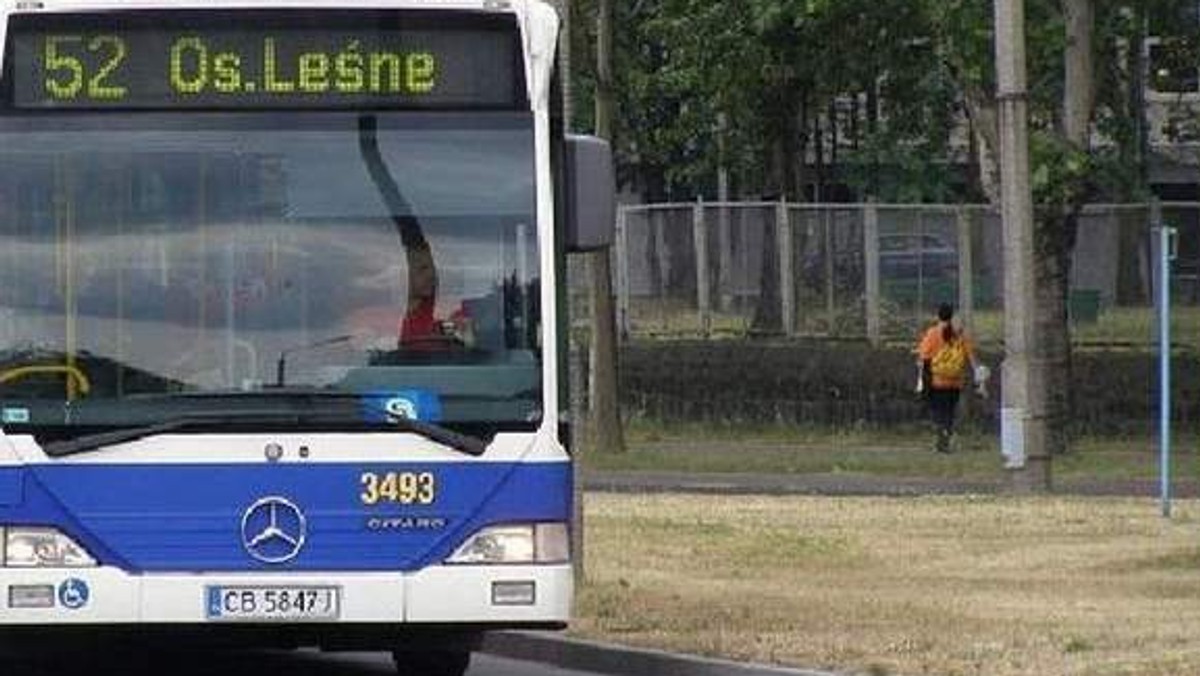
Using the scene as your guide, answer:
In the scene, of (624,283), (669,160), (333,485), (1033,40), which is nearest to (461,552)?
(333,485)

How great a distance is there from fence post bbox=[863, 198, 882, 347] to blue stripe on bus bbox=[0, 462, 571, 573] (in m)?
24.9

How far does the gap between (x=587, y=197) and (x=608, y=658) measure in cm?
348

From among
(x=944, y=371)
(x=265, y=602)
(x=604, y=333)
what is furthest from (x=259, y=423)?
(x=604, y=333)

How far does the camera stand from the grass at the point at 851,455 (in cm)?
3272

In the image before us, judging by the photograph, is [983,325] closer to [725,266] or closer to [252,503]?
[725,266]

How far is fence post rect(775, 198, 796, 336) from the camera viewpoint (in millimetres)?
38750

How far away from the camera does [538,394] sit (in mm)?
13438

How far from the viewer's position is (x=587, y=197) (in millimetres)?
13648

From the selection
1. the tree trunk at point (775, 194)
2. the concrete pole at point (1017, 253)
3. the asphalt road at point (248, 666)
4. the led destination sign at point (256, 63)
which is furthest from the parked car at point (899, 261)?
the led destination sign at point (256, 63)

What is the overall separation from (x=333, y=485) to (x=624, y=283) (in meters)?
27.8

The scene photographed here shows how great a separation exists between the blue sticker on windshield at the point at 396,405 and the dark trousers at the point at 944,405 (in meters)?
22.0

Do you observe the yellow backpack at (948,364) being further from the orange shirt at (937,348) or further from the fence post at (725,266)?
the fence post at (725,266)

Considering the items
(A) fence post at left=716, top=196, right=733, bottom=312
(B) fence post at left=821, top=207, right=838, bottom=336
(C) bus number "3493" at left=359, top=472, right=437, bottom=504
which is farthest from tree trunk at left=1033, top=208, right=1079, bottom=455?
(C) bus number "3493" at left=359, top=472, right=437, bottom=504

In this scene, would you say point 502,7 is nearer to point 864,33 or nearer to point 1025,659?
point 1025,659
